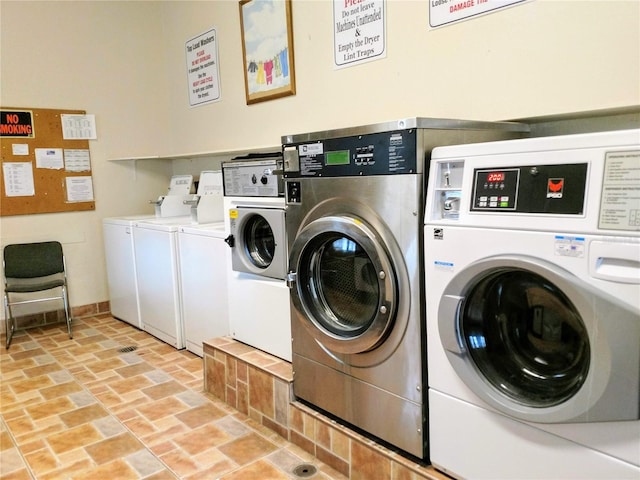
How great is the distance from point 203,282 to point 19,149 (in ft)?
7.48

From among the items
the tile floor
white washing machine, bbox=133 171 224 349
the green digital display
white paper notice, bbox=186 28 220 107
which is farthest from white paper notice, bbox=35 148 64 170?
the green digital display

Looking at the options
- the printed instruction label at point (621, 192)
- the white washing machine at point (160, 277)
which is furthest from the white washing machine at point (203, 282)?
the printed instruction label at point (621, 192)

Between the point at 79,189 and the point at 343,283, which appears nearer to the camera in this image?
the point at 343,283

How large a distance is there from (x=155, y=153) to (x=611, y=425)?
455cm

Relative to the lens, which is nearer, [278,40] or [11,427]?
[11,427]

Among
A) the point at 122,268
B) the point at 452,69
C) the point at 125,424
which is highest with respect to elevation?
the point at 452,69

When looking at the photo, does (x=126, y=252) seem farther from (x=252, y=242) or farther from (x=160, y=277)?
(x=252, y=242)

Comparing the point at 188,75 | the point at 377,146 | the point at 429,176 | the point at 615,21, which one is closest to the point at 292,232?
the point at 377,146

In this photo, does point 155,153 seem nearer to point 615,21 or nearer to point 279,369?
point 279,369

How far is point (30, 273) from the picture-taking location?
13.3 feet

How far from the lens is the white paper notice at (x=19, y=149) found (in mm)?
4070

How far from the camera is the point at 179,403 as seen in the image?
273 cm

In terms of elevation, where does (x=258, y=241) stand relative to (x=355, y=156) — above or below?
below

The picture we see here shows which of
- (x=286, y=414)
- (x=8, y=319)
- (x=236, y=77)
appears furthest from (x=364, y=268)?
(x=8, y=319)
